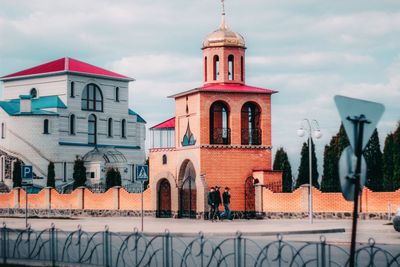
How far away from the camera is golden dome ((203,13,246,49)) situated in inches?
1686

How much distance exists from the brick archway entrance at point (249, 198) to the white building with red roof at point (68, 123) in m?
42.4

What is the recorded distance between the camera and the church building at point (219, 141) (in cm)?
4112

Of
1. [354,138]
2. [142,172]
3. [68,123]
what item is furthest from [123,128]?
[354,138]

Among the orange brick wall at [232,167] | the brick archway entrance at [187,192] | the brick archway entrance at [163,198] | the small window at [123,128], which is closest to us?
the orange brick wall at [232,167]

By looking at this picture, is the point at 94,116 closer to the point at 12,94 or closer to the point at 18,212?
the point at 12,94

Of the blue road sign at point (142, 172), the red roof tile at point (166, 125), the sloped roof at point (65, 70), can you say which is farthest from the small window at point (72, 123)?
the blue road sign at point (142, 172)

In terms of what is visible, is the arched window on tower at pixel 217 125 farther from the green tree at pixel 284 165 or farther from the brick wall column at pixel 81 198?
the green tree at pixel 284 165

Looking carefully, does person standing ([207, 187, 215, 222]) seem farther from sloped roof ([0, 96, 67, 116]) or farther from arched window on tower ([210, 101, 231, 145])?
sloped roof ([0, 96, 67, 116])

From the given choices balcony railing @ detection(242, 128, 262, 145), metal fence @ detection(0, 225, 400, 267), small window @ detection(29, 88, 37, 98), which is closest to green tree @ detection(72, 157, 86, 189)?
Result: small window @ detection(29, 88, 37, 98)

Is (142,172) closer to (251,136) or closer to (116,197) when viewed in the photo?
(251,136)

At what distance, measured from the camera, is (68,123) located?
87938 millimetres

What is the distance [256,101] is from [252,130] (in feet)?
4.82

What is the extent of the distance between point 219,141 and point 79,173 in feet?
139

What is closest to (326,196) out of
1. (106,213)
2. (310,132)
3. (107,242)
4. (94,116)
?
(310,132)
